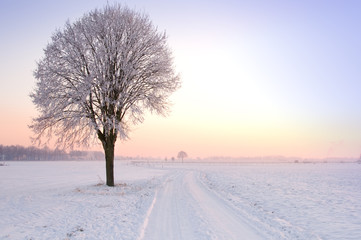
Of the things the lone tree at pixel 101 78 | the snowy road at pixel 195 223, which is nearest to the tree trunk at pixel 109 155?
the lone tree at pixel 101 78

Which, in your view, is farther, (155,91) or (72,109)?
(155,91)

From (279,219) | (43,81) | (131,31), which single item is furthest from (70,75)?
(279,219)

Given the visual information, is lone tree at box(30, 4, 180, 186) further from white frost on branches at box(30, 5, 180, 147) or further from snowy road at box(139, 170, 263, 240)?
snowy road at box(139, 170, 263, 240)

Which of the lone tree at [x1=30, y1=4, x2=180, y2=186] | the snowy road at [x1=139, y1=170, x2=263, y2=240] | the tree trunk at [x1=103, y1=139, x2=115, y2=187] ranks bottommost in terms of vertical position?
the snowy road at [x1=139, y1=170, x2=263, y2=240]

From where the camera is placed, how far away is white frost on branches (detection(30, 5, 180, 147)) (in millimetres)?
16469

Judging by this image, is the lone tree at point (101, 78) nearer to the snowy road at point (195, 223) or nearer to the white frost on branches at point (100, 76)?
the white frost on branches at point (100, 76)

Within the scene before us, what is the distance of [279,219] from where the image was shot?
32.9 ft

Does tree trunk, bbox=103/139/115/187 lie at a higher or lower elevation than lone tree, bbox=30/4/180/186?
lower

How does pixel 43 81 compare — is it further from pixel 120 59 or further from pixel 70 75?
pixel 120 59

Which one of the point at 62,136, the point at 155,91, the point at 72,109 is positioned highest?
the point at 155,91

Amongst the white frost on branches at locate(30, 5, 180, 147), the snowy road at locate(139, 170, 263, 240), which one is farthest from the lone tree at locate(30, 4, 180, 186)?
the snowy road at locate(139, 170, 263, 240)

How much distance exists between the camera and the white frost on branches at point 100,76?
16.5m

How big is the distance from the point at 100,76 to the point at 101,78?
338mm

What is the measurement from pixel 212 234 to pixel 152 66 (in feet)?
46.4
